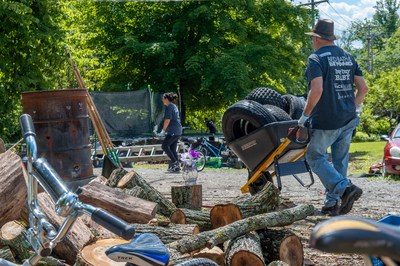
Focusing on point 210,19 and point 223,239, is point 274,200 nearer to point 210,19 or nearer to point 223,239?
point 223,239

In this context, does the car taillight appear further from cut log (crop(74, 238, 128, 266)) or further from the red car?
cut log (crop(74, 238, 128, 266))

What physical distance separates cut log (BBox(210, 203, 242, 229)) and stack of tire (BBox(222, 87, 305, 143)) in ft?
8.71

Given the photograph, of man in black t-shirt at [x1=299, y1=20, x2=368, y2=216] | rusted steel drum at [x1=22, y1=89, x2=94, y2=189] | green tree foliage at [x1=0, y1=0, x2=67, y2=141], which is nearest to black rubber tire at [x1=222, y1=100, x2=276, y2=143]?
man in black t-shirt at [x1=299, y1=20, x2=368, y2=216]

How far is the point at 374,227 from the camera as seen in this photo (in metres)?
1.23

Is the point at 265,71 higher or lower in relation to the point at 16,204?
lower

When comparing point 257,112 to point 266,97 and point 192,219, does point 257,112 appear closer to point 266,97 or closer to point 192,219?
point 266,97

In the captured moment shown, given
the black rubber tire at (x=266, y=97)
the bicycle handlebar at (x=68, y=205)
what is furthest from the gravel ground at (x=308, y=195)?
the bicycle handlebar at (x=68, y=205)

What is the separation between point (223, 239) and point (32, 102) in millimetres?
5029

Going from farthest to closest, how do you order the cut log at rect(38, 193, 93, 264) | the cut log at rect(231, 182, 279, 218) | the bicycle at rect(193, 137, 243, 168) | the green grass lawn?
the bicycle at rect(193, 137, 243, 168) < the green grass lawn < the cut log at rect(231, 182, 279, 218) < the cut log at rect(38, 193, 93, 264)

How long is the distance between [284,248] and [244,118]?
11.8 ft

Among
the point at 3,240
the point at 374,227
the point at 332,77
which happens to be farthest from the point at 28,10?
the point at 374,227

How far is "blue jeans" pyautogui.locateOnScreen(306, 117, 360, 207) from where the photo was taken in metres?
7.84

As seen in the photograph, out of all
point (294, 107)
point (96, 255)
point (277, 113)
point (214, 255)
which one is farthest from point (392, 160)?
point (96, 255)

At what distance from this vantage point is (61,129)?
978 cm
